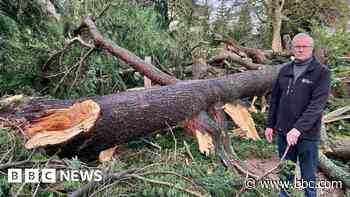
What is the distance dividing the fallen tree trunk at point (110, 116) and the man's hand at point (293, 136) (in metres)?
1.33

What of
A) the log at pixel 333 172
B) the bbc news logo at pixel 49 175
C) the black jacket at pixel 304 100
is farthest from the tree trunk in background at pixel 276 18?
the bbc news logo at pixel 49 175

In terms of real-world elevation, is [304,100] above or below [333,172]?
above

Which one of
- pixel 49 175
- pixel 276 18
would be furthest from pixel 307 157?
pixel 276 18

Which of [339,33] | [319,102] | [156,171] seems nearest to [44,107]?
[156,171]

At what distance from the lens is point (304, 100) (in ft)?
10.2

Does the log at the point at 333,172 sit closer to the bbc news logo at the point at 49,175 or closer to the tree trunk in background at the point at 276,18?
the bbc news logo at the point at 49,175

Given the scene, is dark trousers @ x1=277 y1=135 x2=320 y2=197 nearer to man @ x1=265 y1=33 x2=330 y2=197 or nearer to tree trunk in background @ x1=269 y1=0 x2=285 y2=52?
man @ x1=265 y1=33 x2=330 y2=197

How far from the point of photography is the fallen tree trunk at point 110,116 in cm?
324

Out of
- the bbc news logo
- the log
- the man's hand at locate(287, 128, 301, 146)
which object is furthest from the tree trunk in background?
the bbc news logo

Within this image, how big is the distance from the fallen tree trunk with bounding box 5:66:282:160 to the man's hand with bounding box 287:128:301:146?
1325 millimetres

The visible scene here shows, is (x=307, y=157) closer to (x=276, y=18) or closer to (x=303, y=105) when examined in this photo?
(x=303, y=105)

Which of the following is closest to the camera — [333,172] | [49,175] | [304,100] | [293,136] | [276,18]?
[49,175]

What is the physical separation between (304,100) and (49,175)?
198cm

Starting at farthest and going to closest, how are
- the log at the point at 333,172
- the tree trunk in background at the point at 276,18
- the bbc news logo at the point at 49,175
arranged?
the tree trunk in background at the point at 276,18 < the log at the point at 333,172 < the bbc news logo at the point at 49,175
